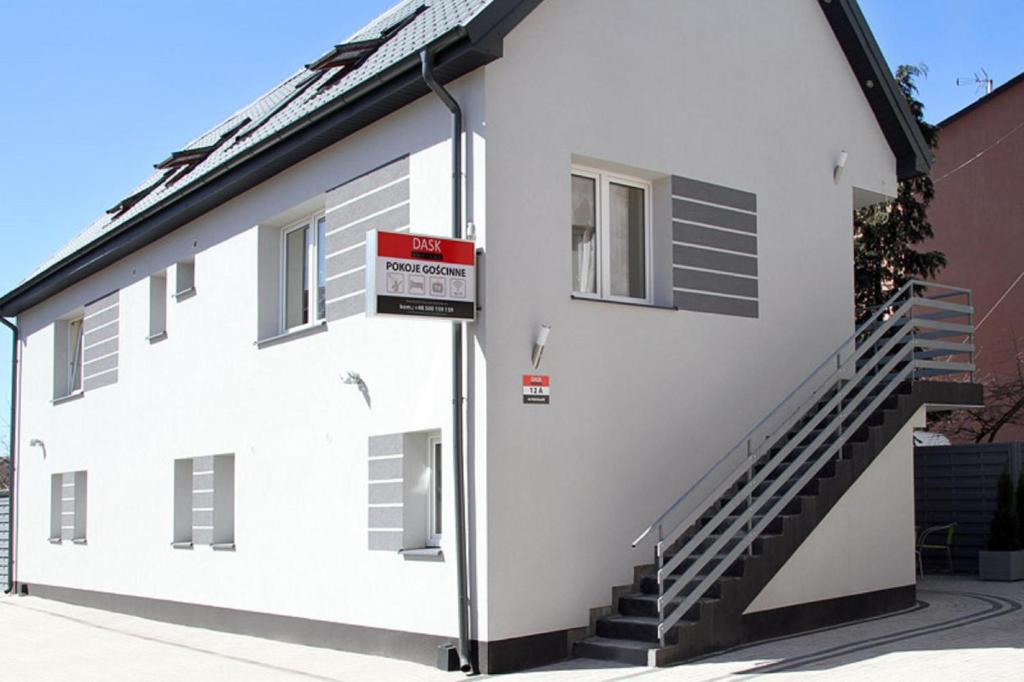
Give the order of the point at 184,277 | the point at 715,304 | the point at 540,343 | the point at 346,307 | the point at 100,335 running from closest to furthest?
the point at 540,343, the point at 346,307, the point at 715,304, the point at 184,277, the point at 100,335

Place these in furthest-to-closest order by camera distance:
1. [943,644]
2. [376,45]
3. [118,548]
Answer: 1. [118,548]
2. [376,45]
3. [943,644]

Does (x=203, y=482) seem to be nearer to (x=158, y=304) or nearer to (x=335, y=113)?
(x=158, y=304)

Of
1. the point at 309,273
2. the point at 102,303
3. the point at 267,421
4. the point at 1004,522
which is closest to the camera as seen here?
the point at 267,421

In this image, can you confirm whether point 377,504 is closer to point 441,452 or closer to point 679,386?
point 441,452

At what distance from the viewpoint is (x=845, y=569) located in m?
12.5

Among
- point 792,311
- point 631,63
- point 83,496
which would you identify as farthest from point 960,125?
point 83,496

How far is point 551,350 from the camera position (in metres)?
10.9

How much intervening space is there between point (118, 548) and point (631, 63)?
34.2 ft

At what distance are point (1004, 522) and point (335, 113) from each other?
10360mm

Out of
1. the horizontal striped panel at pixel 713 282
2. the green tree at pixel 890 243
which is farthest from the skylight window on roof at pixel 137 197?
the green tree at pixel 890 243

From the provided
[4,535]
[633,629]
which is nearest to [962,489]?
[633,629]

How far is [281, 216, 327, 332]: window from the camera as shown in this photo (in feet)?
44.1

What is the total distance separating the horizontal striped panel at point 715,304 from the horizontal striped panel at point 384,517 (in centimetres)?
348

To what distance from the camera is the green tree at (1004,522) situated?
629 inches
